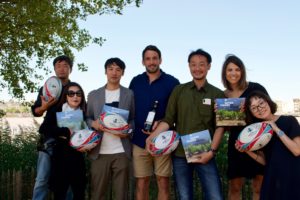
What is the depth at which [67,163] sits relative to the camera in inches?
195

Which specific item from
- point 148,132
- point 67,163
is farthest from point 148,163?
point 67,163

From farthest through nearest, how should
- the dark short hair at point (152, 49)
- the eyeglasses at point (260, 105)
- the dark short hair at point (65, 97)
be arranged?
the dark short hair at point (152, 49) < the dark short hair at point (65, 97) < the eyeglasses at point (260, 105)

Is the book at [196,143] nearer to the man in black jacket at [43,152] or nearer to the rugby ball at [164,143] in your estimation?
the rugby ball at [164,143]

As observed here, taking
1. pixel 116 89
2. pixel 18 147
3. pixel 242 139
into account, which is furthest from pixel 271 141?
pixel 18 147

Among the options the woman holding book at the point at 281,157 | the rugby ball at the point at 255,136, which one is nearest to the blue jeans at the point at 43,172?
the rugby ball at the point at 255,136

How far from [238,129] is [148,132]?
1.29 m

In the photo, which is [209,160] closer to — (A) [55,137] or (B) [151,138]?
(B) [151,138]

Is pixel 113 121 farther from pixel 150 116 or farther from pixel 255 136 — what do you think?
pixel 255 136

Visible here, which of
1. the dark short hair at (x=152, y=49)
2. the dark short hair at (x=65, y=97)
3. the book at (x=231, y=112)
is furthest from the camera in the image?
the dark short hair at (x=152, y=49)

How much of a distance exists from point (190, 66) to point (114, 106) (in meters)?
1.28

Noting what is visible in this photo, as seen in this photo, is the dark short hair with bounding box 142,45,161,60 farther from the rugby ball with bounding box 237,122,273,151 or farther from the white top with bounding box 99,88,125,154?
the rugby ball with bounding box 237,122,273,151

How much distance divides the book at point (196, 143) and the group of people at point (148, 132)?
9 cm

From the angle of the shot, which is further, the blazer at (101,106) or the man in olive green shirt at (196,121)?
the blazer at (101,106)

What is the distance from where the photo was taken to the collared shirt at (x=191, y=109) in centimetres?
478
